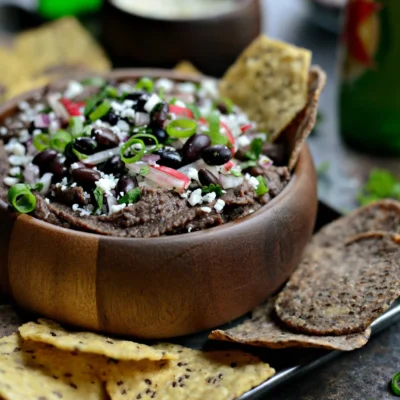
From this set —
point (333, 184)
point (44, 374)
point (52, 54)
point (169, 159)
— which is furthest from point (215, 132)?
point (52, 54)

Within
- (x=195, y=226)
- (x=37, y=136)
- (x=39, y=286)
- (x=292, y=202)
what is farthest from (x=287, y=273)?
(x=37, y=136)

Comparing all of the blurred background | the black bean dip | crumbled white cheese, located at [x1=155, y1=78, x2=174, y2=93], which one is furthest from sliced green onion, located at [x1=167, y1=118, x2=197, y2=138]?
the blurred background

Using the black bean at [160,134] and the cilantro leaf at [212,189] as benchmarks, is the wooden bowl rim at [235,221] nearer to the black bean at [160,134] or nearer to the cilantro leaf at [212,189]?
the cilantro leaf at [212,189]

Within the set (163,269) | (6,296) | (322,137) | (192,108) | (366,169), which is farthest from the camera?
(322,137)

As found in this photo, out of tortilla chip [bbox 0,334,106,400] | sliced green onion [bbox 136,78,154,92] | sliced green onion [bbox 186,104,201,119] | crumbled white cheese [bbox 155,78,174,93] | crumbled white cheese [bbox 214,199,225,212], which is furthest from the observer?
crumbled white cheese [bbox 155,78,174,93]

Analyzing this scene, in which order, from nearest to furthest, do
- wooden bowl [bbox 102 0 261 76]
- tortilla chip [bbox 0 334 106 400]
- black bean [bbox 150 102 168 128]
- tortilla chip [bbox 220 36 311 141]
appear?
tortilla chip [bbox 0 334 106 400]
black bean [bbox 150 102 168 128]
tortilla chip [bbox 220 36 311 141]
wooden bowl [bbox 102 0 261 76]

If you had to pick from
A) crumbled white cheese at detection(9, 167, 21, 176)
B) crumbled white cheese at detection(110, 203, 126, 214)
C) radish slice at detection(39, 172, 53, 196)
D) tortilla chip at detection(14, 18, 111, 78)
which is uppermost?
crumbled white cheese at detection(110, 203, 126, 214)

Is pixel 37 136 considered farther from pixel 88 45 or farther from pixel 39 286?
pixel 88 45

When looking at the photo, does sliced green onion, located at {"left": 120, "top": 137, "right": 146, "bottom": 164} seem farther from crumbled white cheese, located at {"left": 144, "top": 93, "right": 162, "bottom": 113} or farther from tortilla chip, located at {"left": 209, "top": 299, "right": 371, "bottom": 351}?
tortilla chip, located at {"left": 209, "top": 299, "right": 371, "bottom": 351}
